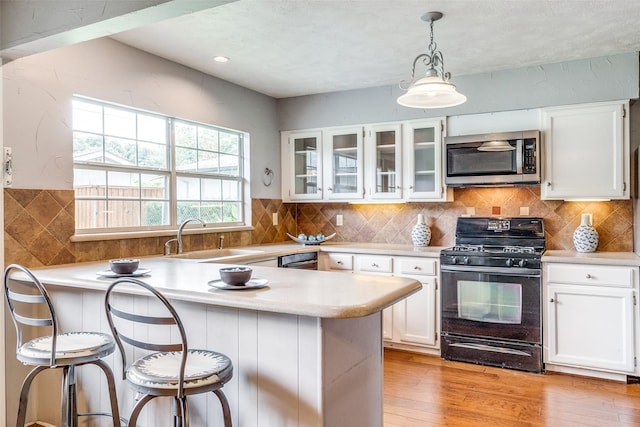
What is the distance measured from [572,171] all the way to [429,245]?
134 centimetres

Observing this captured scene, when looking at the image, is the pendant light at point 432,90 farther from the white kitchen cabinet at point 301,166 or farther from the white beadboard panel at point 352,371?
the white kitchen cabinet at point 301,166

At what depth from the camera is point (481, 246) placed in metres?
3.87

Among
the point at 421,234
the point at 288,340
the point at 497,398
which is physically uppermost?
the point at 421,234

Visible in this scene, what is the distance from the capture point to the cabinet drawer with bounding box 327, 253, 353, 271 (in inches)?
161

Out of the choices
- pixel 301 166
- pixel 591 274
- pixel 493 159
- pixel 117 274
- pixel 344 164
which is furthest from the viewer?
pixel 301 166

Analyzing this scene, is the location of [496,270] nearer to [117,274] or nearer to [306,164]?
[306,164]

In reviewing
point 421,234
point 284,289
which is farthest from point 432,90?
point 421,234

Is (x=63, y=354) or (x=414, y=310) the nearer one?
(x=63, y=354)

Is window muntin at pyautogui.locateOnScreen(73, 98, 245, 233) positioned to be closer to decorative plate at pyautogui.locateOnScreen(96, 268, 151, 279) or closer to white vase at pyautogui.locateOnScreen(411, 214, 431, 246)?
decorative plate at pyautogui.locateOnScreen(96, 268, 151, 279)

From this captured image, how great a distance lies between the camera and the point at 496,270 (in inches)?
137

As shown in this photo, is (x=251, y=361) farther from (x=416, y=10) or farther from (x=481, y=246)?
(x=481, y=246)

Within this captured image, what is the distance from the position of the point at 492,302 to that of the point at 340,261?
1.33 m

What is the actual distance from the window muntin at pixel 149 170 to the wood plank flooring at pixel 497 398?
2.05 metres

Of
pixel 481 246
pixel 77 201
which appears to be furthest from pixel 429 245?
pixel 77 201
